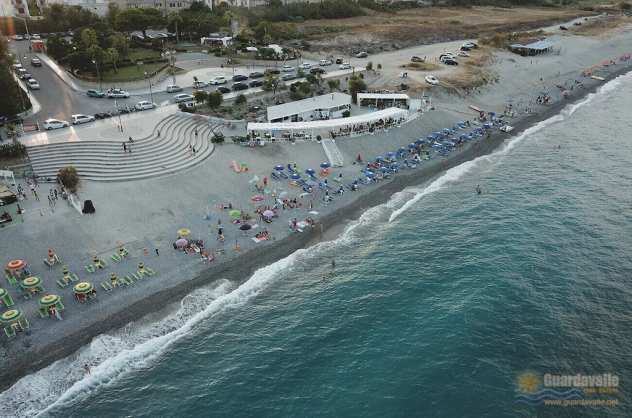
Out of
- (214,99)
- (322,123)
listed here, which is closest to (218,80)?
(214,99)

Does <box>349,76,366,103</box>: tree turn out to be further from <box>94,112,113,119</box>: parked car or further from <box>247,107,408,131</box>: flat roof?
<box>94,112,113,119</box>: parked car

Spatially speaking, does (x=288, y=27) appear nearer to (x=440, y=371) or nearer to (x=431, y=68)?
(x=431, y=68)

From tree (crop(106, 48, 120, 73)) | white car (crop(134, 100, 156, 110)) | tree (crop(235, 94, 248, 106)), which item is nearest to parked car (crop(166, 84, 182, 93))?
white car (crop(134, 100, 156, 110))

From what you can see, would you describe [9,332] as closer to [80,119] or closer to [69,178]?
[69,178]

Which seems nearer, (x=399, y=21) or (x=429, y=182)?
(x=429, y=182)

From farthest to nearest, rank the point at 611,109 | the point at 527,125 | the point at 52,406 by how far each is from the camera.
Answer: the point at 611,109 → the point at 527,125 → the point at 52,406

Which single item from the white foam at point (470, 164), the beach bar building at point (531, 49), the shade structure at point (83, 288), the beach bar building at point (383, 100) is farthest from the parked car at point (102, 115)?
the beach bar building at point (531, 49)

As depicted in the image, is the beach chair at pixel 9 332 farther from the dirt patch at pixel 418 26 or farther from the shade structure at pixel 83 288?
the dirt patch at pixel 418 26

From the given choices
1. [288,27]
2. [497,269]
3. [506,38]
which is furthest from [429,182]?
[506,38]
